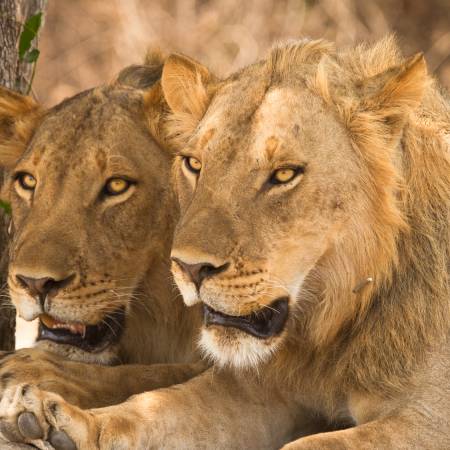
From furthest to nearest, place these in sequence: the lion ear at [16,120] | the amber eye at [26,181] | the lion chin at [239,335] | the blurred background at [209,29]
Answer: the blurred background at [209,29], the lion ear at [16,120], the amber eye at [26,181], the lion chin at [239,335]

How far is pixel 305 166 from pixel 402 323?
66 centimetres

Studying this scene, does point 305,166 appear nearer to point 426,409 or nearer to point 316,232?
point 316,232

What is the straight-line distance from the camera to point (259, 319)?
12.2 ft

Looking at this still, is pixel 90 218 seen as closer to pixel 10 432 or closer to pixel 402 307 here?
pixel 10 432

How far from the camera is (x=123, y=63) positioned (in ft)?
39.7

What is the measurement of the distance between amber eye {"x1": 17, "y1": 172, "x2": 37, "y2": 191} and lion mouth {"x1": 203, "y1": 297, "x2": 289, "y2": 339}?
4.14ft

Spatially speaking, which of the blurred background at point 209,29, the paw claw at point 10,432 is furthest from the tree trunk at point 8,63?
the blurred background at point 209,29

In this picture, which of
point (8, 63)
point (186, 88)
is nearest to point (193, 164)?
point (186, 88)

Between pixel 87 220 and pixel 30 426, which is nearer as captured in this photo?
pixel 30 426

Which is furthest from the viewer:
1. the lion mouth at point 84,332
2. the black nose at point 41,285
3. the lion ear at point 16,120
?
the lion ear at point 16,120

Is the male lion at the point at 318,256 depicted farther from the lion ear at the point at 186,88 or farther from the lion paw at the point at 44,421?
the lion ear at the point at 186,88

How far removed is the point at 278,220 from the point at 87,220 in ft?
3.50

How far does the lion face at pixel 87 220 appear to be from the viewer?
165 inches

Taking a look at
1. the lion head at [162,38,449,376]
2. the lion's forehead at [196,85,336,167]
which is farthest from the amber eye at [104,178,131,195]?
the lion's forehead at [196,85,336,167]
